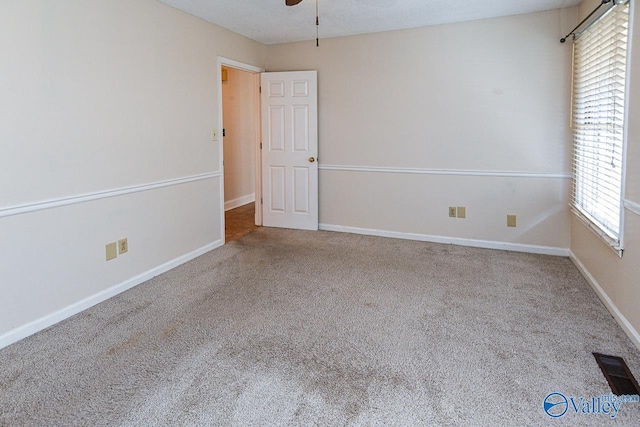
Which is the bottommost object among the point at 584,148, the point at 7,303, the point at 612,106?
the point at 7,303

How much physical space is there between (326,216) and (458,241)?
1.60 metres

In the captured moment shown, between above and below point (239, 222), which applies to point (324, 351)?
below

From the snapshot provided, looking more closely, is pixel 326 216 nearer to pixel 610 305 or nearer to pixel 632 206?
pixel 610 305

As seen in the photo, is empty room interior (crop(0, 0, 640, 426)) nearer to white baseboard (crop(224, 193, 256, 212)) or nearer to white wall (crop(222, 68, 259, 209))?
white baseboard (crop(224, 193, 256, 212))

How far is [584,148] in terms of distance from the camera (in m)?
3.62

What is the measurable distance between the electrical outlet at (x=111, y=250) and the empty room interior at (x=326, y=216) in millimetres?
18

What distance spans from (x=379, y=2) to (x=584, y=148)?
217cm

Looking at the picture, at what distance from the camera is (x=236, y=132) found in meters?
6.70

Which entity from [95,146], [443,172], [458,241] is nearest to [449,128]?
[443,172]

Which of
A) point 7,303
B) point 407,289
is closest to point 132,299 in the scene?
point 7,303

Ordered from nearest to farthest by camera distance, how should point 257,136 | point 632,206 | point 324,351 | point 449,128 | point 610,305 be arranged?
point 324,351 → point 632,206 → point 610,305 → point 449,128 → point 257,136

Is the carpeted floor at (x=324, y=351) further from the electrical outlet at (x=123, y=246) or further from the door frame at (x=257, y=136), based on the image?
the door frame at (x=257, y=136)

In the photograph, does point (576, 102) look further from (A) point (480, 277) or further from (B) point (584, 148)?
(A) point (480, 277)

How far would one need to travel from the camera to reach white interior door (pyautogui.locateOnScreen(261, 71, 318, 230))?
5.01 metres
